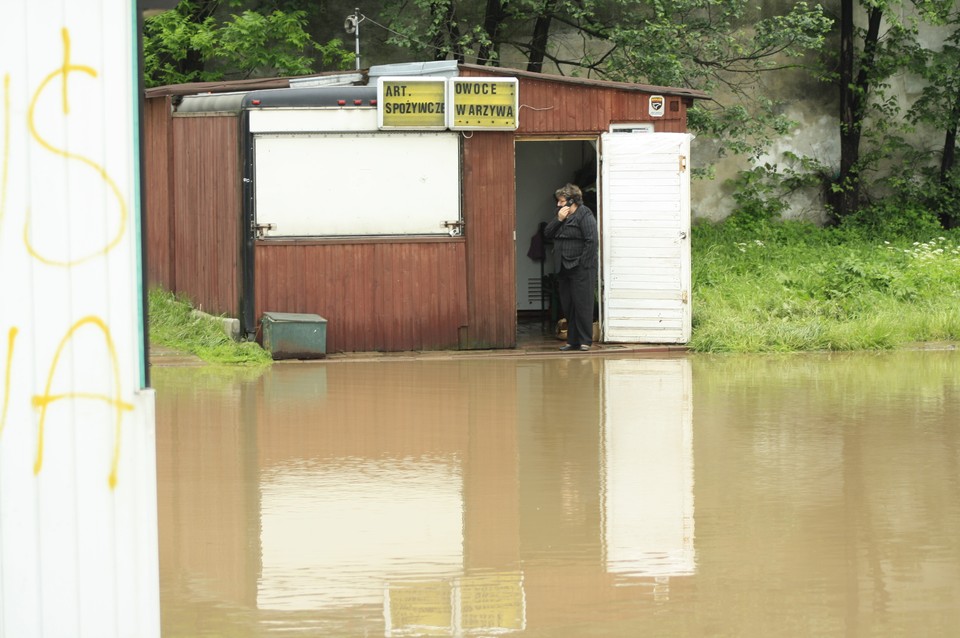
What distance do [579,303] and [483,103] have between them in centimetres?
245

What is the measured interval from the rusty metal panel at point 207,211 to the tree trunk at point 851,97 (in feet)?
38.4

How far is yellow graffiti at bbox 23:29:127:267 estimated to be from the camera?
3.62 metres

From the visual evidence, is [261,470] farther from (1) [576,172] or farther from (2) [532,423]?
(1) [576,172]

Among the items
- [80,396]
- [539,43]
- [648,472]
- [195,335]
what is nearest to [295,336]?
[195,335]

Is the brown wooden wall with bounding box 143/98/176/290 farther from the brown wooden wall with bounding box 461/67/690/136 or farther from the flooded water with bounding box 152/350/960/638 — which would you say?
the brown wooden wall with bounding box 461/67/690/136

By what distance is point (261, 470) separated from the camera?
8.48m

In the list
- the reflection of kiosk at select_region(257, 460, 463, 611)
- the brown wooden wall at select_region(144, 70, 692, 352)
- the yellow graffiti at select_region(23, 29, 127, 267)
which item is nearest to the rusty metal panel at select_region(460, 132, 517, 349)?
the brown wooden wall at select_region(144, 70, 692, 352)

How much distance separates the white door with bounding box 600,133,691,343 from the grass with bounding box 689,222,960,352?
521 mm

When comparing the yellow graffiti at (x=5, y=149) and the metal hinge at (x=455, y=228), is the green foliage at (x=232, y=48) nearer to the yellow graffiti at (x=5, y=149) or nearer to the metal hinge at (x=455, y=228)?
the metal hinge at (x=455, y=228)

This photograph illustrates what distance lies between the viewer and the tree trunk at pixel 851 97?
878 inches

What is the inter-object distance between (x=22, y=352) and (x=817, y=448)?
6.62 m

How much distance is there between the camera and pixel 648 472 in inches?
334

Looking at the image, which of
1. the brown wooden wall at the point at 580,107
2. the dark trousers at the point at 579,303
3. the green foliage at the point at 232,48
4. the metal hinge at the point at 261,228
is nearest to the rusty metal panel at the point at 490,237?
the brown wooden wall at the point at 580,107

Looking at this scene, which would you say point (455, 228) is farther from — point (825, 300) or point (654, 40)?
point (654, 40)
